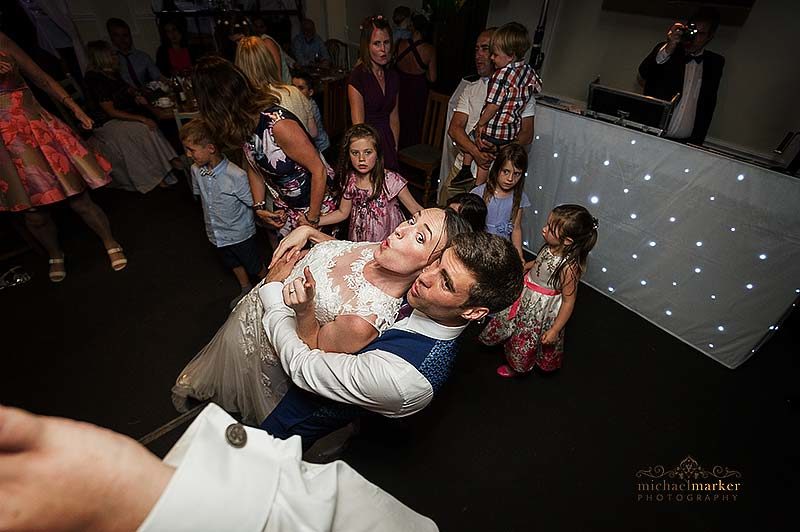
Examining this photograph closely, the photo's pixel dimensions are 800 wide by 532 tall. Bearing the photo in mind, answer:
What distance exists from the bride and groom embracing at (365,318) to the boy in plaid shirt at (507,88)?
1.77 m

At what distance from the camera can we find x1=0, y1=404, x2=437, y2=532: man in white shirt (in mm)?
409

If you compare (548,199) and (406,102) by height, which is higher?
(406,102)

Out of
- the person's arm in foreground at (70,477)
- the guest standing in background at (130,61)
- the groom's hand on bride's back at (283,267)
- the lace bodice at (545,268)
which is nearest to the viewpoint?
the person's arm in foreground at (70,477)

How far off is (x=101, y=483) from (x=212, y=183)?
7.22 feet

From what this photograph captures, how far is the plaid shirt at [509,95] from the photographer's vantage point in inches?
106

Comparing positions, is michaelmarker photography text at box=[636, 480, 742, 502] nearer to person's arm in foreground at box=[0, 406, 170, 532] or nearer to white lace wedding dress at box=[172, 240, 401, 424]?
white lace wedding dress at box=[172, 240, 401, 424]

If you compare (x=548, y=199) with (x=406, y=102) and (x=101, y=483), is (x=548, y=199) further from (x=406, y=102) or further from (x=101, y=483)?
(x=101, y=483)

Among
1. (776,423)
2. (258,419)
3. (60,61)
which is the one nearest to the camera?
(258,419)

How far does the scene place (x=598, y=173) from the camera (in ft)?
9.48

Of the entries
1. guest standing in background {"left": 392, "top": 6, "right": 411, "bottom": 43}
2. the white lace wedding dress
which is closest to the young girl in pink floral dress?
the white lace wedding dress

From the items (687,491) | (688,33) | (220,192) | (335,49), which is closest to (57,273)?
(220,192)

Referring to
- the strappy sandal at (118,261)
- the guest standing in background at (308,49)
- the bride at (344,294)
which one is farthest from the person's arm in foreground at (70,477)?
the guest standing in background at (308,49)

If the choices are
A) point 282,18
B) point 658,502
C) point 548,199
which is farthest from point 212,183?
point 282,18

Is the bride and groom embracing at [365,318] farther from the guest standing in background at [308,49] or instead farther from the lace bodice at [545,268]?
the guest standing in background at [308,49]
